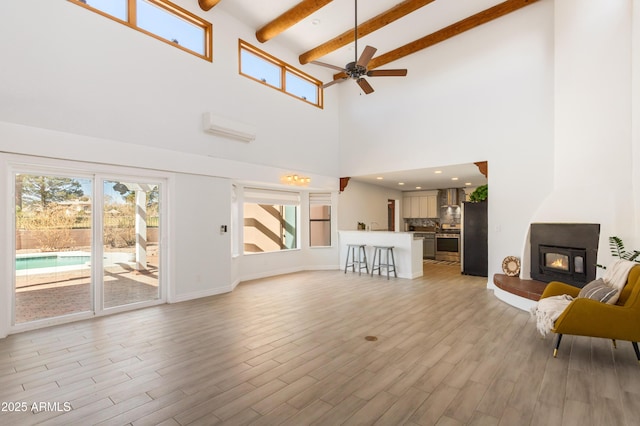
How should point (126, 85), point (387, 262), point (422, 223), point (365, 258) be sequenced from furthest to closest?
point (422, 223)
point (365, 258)
point (387, 262)
point (126, 85)

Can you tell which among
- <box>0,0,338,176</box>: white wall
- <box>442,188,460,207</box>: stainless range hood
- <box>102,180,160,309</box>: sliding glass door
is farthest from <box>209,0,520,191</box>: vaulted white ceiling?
<box>102,180,160,309</box>: sliding glass door

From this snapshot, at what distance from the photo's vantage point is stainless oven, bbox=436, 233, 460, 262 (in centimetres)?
981

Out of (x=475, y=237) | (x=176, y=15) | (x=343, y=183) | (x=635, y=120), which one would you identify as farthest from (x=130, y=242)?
(x=635, y=120)

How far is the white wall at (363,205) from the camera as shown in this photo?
859cm

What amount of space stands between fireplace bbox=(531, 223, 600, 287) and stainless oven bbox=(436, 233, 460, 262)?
4.65m

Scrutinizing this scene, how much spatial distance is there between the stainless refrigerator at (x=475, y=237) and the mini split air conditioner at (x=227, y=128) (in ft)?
17.0

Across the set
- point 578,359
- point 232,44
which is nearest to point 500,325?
point 578,359

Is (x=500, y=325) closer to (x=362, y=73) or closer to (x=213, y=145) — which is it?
(x=362, y=73)

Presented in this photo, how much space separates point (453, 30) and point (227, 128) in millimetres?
4959

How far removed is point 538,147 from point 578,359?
3.80m

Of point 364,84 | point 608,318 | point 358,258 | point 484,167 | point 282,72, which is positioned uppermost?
point 282,72

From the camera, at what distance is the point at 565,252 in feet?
15.1

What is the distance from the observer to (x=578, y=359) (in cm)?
296

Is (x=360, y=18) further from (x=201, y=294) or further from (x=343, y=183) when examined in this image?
(x=201, y=294)
